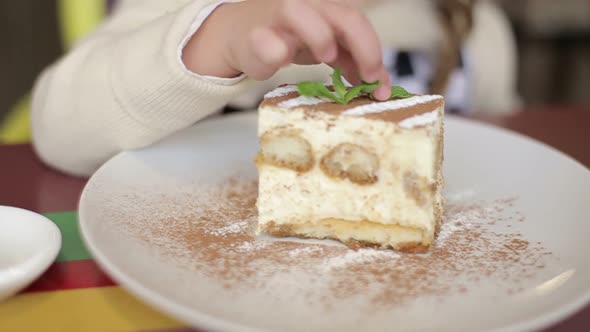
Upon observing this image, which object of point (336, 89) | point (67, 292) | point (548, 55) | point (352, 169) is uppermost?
point (336, 89)

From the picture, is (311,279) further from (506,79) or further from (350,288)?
(506,79)

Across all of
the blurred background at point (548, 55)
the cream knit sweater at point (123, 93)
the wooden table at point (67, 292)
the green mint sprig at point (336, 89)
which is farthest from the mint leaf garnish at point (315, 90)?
the blurred background at point (548, 55)

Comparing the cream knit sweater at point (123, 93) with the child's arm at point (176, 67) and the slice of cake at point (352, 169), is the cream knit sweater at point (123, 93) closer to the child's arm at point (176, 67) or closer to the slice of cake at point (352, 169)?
the child's arm at point (176, 67)

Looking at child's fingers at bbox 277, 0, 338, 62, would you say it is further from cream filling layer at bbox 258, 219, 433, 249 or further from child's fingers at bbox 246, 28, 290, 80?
cream filling layer at bbox 258, 219, 433, 249

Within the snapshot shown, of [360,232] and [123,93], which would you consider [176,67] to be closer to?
[123,93]

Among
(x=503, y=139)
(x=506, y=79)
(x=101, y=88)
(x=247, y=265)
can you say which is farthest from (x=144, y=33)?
(x=506, y=79)

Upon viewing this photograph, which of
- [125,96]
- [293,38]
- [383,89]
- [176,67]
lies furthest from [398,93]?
[125,96]

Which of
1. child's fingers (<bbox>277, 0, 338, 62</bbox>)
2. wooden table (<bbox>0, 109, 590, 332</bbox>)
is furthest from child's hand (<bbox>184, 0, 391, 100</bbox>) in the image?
wooden table (<bbox>0, 109, 590, 332</bbox>)
